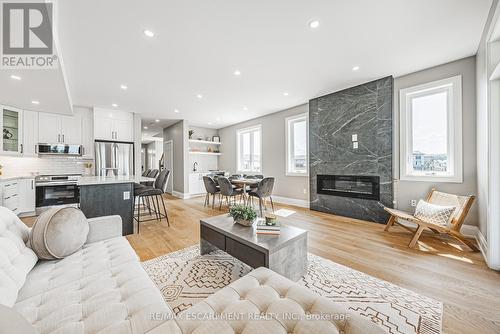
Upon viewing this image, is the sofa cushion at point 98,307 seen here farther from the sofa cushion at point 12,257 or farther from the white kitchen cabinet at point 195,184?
the white kitchen cabinet at point 195,184

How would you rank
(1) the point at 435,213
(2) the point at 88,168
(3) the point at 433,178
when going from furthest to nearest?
(2) the point at 88,168, (3) the point at 433,178, (1) the point at 435,213

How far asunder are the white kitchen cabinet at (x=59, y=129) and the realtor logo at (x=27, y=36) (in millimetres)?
2695

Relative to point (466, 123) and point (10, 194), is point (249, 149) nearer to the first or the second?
point (466, 123)

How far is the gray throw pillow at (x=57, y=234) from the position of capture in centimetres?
139

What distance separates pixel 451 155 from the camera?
10.4 ft

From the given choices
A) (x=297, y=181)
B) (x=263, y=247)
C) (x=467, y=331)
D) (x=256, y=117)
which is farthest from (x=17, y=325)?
(x=256, y=117)

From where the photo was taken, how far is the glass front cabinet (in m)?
4.05

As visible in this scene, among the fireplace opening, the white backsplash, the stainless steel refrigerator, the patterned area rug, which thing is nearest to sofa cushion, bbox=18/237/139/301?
the patterned area rug

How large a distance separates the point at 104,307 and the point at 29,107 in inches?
223

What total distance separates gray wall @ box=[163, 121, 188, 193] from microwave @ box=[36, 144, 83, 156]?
2637 mm

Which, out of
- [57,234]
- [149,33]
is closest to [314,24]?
[149,33]

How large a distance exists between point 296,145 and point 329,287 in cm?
418

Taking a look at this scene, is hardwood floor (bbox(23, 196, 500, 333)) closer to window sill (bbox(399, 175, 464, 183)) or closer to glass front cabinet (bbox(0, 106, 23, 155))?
window sill (bbox(399, 175, 464, 183))

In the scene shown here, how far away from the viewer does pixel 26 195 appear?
4.28 metres
